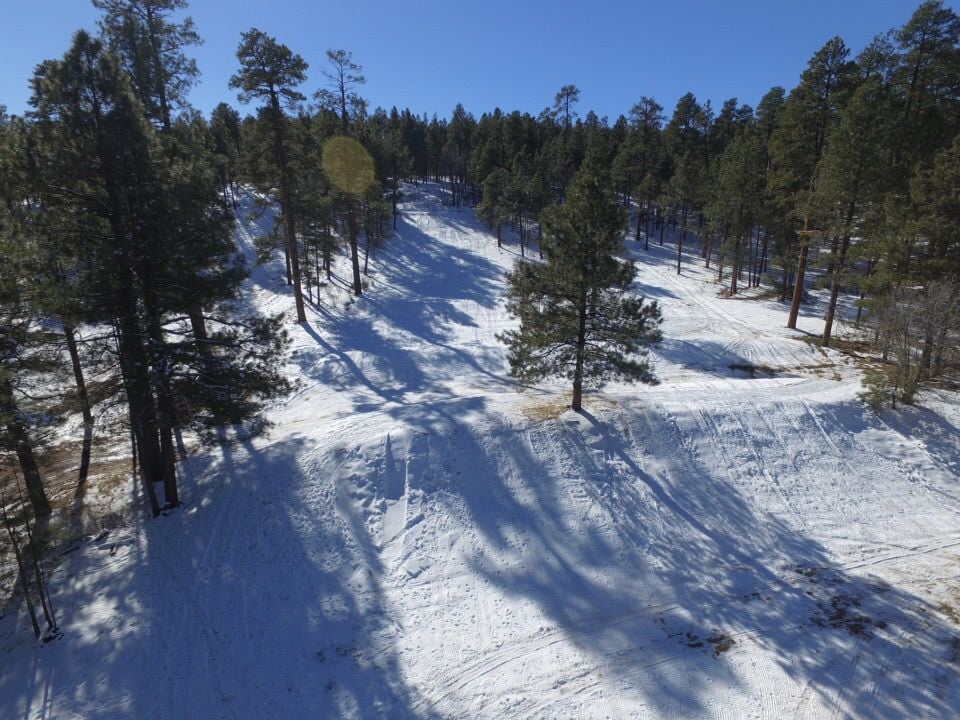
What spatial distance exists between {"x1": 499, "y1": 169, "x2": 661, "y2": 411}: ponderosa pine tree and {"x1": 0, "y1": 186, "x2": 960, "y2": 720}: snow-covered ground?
2198 mm

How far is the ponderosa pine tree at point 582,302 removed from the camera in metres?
13.0

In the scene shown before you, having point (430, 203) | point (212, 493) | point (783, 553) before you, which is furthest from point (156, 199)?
point (430, 203)

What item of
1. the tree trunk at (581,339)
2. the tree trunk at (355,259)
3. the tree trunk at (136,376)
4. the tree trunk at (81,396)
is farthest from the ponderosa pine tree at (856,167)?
the tree trunk at (81,396)

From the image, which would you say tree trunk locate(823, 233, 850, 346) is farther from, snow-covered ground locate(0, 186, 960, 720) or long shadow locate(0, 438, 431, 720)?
long shadow locate(0, 438, 431, 720)

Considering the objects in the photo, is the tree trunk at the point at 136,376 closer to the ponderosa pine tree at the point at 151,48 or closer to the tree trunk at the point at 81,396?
the tree trunk at the point at 81,396

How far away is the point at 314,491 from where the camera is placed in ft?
41.5

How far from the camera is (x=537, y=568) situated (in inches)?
436

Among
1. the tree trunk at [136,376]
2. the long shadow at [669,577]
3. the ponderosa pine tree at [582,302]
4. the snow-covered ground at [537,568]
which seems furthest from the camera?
the ponderosa pine tree at [582,302]

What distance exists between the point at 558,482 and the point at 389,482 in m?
4.73

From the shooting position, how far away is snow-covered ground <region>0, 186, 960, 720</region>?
8.47 meters

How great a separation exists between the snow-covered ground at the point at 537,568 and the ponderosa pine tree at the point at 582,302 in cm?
220

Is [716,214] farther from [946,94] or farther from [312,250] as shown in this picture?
[312,250]

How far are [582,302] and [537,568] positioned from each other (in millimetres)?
7375

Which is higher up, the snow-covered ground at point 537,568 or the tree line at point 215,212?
the tree line at point 215,212
